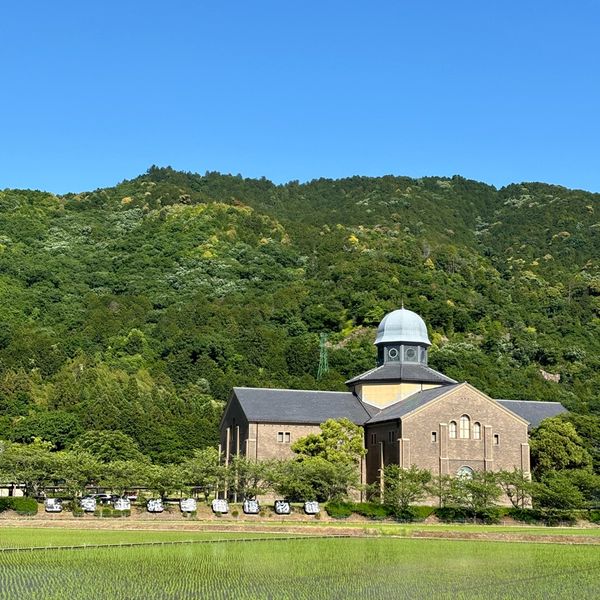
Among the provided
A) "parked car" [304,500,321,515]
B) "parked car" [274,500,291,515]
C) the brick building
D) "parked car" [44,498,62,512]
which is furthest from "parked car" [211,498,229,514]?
the brick building

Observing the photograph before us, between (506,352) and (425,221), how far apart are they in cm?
7262

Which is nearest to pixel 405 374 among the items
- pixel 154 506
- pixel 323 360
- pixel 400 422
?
pixel 400 422

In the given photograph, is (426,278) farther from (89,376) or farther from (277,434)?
(277,434)

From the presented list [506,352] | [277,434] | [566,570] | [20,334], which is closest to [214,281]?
[20,334]

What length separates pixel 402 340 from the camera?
78.5 m

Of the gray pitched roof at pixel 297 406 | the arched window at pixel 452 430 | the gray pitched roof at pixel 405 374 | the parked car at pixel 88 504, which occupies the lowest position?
the parked car at pixel 88 504

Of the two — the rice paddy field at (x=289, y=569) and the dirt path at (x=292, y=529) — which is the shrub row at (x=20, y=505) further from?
the rice paddy field at (x=289, y=569)

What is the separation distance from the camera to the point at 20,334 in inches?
4845

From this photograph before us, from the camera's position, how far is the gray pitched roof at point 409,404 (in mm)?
69875

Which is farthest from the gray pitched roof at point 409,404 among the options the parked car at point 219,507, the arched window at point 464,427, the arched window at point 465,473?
the parked car at point 219,507

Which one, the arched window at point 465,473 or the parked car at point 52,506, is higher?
the arched window at point 465,473

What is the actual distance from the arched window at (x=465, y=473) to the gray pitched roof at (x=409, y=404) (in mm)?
5353

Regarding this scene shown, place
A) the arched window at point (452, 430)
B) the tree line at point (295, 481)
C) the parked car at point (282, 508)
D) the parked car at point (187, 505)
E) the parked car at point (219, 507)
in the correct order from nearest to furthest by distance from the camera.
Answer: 1. the parked car at point (187, 505)
2. the parked car at point (219, 507)
3. the parked car at point (282, 508)
4. the tree line at point (295, 481)
5. the arched window at point (452, 430)

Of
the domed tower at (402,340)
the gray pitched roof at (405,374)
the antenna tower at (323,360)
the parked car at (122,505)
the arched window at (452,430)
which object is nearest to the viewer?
the parked car at (122,505)
